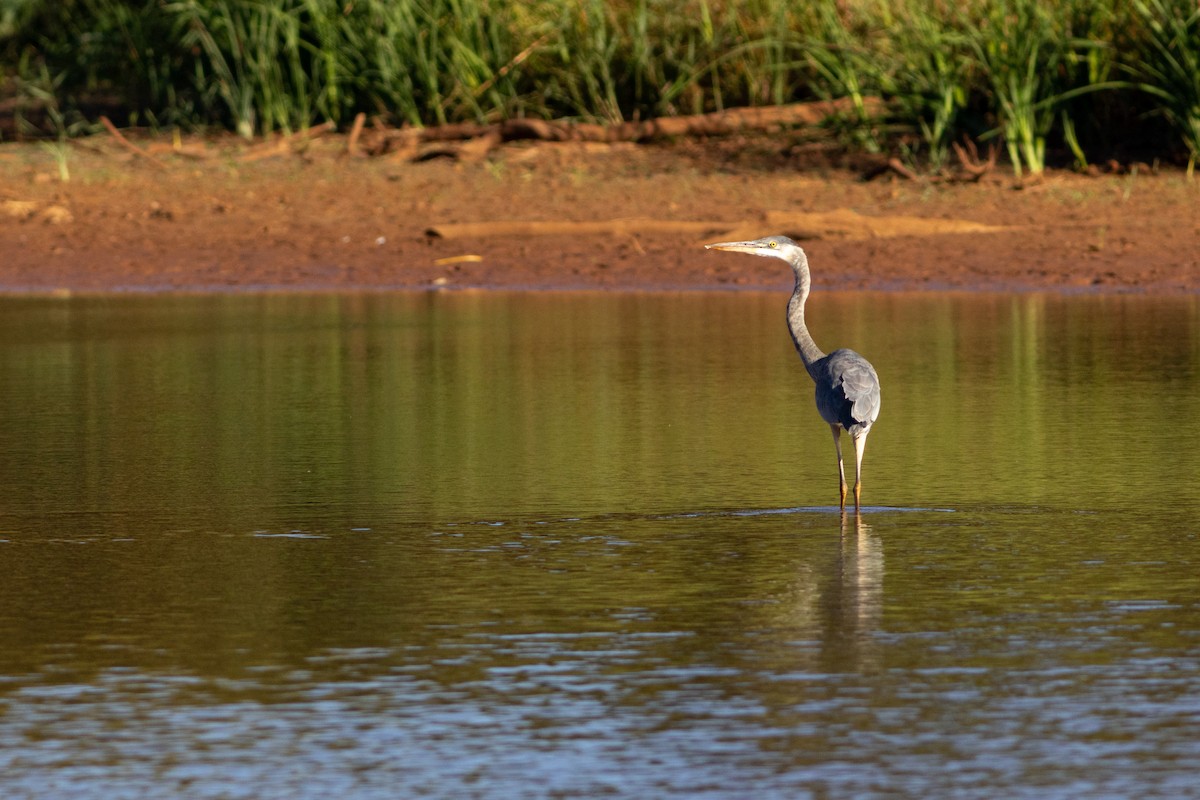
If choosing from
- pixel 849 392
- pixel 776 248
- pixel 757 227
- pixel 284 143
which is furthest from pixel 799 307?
pixel 284 143

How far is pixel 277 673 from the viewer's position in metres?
5.14

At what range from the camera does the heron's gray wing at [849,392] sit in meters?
7.28

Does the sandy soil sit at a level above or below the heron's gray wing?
above

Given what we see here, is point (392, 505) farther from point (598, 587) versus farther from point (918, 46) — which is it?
point (918, 46)

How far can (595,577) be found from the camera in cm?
621

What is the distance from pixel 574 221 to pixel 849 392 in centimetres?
1005

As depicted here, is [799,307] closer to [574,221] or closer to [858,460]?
[858,460]

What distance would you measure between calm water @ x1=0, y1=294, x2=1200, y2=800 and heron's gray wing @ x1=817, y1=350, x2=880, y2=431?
0.32 m

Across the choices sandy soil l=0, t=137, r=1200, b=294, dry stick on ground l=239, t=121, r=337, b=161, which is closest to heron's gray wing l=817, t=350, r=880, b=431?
sandy soil l=0, t=137, r=1200, b=294

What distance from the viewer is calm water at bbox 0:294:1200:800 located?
4.47m

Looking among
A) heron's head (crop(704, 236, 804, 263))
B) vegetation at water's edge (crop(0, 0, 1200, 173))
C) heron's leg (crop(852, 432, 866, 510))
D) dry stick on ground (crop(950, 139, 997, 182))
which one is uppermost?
vegetation at water's edge (crop(0, 0, 1200, 173))

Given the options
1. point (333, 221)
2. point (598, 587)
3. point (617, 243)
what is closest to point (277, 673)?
point (598, 587)

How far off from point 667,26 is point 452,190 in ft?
9.80

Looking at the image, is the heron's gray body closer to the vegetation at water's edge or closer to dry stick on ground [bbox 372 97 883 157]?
the vegetation at water's edge
